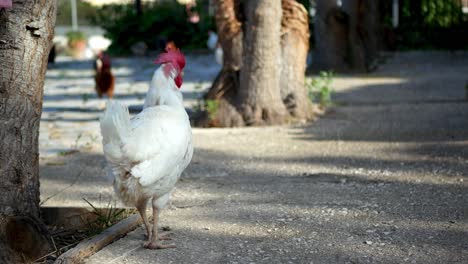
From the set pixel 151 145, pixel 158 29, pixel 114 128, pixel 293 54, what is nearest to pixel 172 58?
pixel 151 145

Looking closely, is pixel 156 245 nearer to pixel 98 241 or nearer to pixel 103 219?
pixel 98 241

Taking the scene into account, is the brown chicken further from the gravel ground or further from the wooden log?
the wooden log

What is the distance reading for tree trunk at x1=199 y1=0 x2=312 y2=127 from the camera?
1091 centimetres

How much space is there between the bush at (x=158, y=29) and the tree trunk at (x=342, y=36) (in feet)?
33.2

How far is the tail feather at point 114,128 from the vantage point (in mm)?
4699

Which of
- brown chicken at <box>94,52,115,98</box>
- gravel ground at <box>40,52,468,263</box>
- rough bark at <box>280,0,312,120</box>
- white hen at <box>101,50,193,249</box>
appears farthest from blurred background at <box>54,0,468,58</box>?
white hen at <box>101,50,193,249</box>

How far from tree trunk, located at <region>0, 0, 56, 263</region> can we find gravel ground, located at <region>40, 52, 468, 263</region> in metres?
0.47

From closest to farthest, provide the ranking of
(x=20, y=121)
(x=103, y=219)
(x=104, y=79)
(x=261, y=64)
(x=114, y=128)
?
(x=114, y=128)
(x=20, y=121)
(x=103, y=219)
(x=261, y=64)
(x=104, y=79)

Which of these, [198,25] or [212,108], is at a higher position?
[198,25]

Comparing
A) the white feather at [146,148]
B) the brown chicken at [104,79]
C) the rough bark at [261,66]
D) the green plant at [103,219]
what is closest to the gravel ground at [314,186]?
the green plant at [103,219]

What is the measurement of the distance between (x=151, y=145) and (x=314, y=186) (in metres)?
2.57

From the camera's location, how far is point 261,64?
10875mm

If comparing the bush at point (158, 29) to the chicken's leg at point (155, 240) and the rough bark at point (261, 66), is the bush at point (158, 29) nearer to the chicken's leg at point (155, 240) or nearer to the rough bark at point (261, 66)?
the rough bark at point (261, 66)

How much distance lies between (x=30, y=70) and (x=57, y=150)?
4.85m
